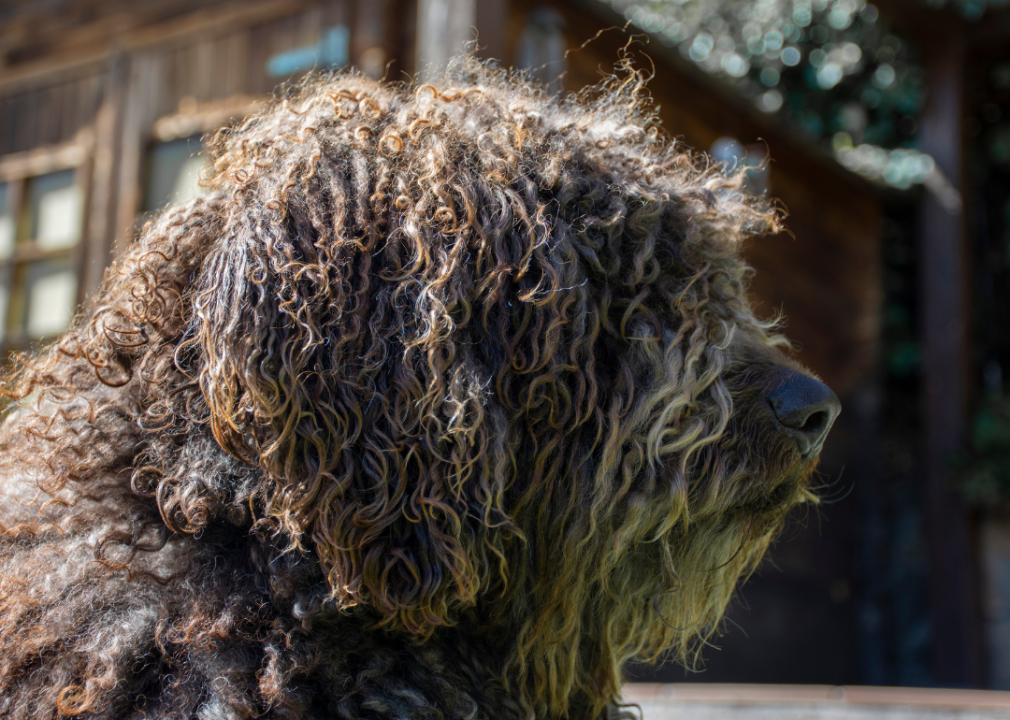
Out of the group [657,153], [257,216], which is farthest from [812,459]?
[257,216]

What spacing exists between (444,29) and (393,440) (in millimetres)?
3553

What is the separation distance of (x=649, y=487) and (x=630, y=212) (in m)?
0.56

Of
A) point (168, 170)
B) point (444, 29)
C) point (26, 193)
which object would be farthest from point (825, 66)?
point (26, 193)

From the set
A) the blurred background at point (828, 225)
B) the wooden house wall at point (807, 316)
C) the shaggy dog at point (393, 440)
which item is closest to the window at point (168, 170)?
the blurred background at point (828, 225)

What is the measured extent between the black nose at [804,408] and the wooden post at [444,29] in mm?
3106

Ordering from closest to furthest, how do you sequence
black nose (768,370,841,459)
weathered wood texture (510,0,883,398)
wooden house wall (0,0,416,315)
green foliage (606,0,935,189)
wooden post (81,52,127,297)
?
black nose (768,370,841,459) < weathered wood texture (510,0,883,398) < wooden house wall (0,0,416,315) < wooden post (81,52,127,297) < green foliage (606,0,935,189)

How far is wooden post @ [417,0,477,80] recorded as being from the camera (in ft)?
14.9

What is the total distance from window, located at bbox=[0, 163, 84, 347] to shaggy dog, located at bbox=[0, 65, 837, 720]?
554 centimetres

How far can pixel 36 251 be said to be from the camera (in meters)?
6.94

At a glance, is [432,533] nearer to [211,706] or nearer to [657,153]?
[211,706]

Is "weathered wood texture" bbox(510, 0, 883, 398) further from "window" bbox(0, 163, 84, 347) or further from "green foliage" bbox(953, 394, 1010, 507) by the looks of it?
"window" bbox(0, 163, 84, 347)

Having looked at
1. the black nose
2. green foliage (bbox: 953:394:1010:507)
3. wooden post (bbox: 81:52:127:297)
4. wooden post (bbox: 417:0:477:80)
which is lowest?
green foliage (bbox: 953:394:1010:507)

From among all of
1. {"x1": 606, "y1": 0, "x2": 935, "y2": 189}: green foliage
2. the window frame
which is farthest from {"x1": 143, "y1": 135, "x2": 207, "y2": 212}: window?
{"x1": 606, "y1": 0, "x2": 935, "y2": 189}: green foliage

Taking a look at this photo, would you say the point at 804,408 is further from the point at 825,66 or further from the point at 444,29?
the point at 825,66
